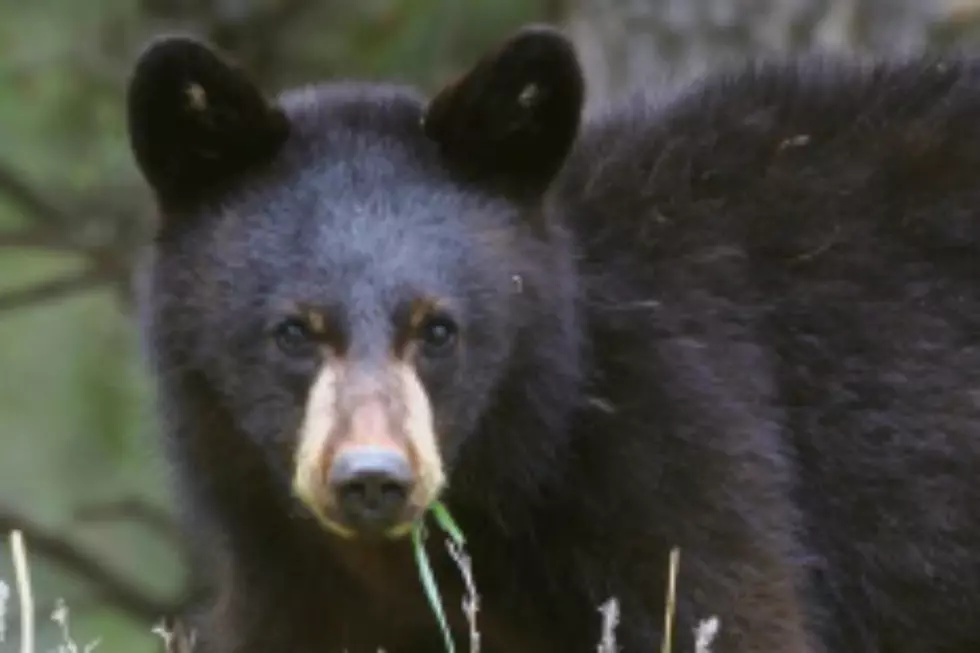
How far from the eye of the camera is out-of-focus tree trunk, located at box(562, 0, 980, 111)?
9.53 m

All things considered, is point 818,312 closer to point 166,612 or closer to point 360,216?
point 360,216

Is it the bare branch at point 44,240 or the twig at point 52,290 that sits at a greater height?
the bare branch at point 44,240

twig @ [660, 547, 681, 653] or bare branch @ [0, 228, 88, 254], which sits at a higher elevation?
bare branch @ [0, 228, 88, 254]

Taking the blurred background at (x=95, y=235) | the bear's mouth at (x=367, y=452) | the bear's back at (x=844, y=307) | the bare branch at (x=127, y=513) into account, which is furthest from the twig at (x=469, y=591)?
the bare branch at (x=127, y=513)

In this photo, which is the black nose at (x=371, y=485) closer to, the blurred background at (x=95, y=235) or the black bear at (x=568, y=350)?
the black bear at (x=568, y=350)

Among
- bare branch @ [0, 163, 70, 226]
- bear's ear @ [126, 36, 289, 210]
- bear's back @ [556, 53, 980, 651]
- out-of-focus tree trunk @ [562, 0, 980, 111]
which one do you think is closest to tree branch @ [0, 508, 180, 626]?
bare branch @ [0, 163, 70, 226]

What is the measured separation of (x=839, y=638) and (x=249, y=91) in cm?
181

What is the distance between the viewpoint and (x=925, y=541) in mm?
6434

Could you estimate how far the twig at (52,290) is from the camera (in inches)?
462

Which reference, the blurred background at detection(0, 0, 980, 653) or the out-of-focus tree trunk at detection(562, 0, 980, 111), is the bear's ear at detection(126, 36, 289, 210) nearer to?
the out-of-focus tree trunk at detection(562, 0, 980, 111)

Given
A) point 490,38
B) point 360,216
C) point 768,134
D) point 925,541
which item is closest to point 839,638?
point 925,541

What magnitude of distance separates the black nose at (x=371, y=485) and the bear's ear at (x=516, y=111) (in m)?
0.93

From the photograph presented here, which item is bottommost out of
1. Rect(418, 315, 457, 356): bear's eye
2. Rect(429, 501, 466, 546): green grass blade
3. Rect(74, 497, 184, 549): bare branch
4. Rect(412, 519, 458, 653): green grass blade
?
Rect(412, 519, 458, 653): green grass blade

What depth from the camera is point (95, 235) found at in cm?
1194
